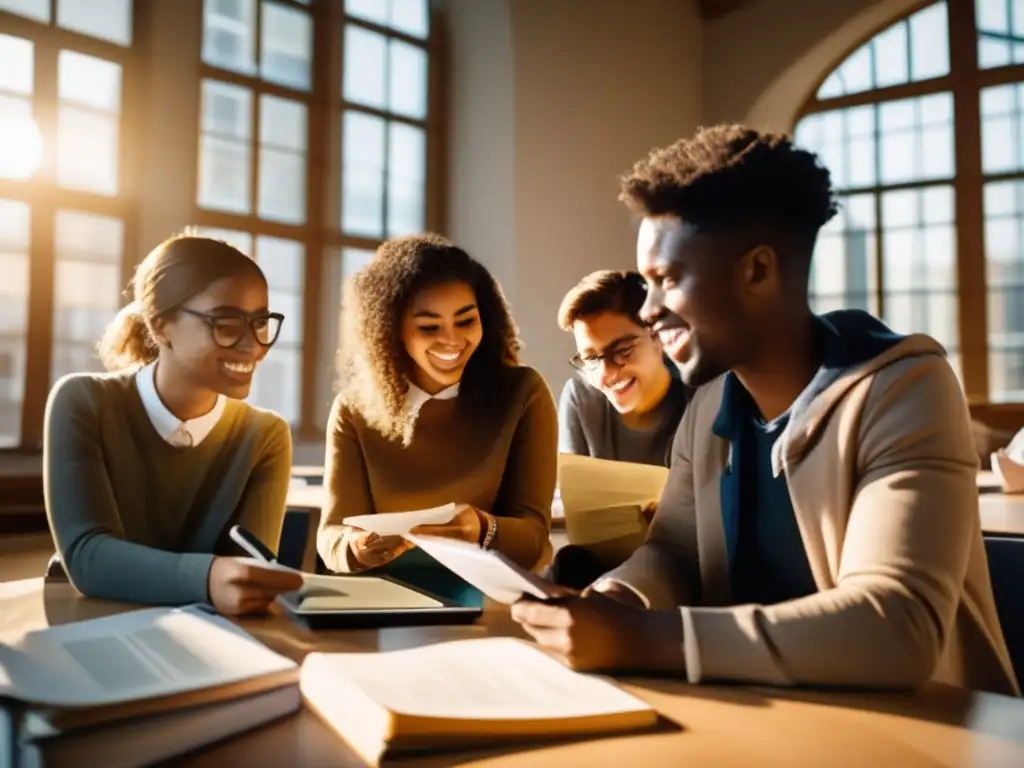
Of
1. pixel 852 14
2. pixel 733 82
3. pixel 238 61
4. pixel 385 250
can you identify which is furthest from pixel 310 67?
pixel 385 250

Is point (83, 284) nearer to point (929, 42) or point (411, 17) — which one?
point (411, 17)

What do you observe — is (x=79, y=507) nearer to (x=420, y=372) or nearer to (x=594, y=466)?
(x=420, y=372)

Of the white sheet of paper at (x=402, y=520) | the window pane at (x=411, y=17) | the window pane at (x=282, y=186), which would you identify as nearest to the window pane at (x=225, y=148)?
the window pane at (x=282, y=186)

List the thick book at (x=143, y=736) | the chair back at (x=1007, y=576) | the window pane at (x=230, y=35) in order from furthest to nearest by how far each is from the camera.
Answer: the window pane at (x=230, y=35), the chair back at (x=1007, y=576), the thick book at (x=143, y=736)

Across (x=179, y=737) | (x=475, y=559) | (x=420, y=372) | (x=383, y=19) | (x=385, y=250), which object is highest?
(x=383, y=19)

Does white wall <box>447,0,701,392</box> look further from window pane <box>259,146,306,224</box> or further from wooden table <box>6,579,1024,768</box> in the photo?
wooden table <box>6,579,1024,768</box>

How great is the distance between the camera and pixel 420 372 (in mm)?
2061

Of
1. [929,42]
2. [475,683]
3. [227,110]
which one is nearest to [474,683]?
[475,683]

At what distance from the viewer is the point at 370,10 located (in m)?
6.81

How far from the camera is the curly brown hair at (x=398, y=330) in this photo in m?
1.98

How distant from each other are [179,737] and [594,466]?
1220 mm

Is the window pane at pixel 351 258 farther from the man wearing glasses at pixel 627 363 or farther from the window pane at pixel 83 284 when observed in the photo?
the man wearing glasses at pixel 627 363

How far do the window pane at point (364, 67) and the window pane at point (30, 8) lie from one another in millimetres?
2008

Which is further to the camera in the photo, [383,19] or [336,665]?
[383,19]
